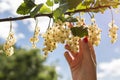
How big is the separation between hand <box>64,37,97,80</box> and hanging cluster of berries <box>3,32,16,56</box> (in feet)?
1.37

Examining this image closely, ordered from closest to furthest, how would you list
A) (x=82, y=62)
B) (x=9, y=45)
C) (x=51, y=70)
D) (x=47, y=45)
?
(x=47, y=45), (x=9, y=45), (x=82, y=62), (x=51, y=70)

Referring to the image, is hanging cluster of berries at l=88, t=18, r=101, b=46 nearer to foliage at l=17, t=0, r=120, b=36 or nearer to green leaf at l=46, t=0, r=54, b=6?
foliage at l=17, t=0, r=120, b=36

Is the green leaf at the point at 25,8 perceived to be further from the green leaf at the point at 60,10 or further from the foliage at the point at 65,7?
the green leaf at the point at 60,10

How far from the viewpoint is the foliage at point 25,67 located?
3691cm

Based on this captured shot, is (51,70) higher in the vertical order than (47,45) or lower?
lower

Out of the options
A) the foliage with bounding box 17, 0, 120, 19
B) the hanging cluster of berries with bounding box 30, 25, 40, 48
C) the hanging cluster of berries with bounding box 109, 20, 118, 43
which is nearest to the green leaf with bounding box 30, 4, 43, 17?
the foliage with bounding box 17, 0, 120, 19

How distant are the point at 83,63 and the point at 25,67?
118 feet

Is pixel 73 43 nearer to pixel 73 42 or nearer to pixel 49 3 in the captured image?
pixel 73 42

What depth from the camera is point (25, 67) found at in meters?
38.0

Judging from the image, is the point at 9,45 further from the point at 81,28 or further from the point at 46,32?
the point at 81,28

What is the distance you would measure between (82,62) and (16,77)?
34542mm

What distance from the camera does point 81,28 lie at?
170 cm

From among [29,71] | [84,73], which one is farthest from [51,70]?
[84,73]

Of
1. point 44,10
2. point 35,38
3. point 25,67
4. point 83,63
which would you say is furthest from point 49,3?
point 25,67
